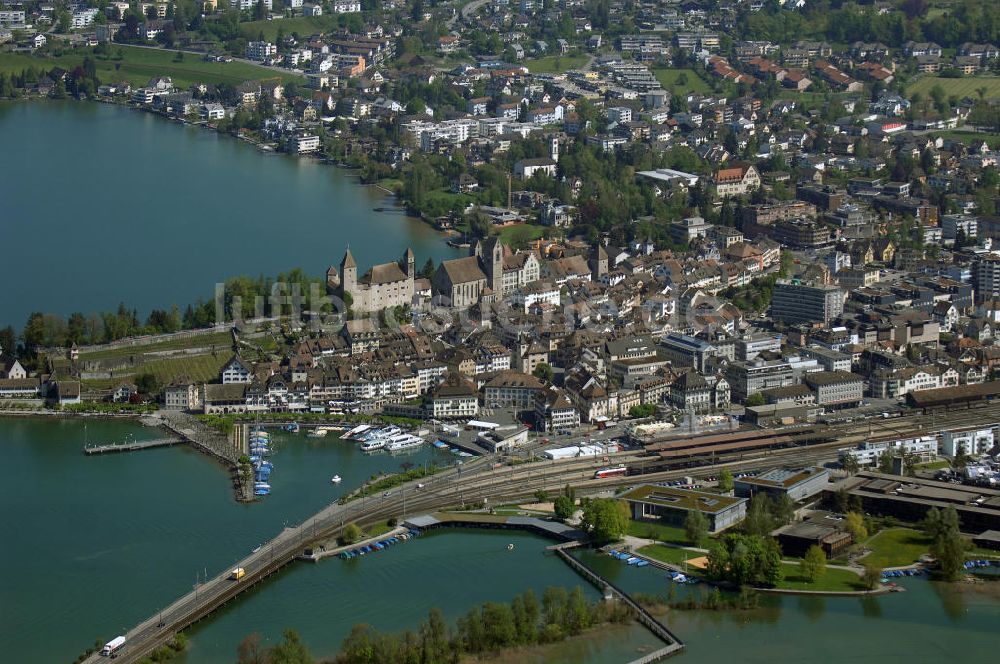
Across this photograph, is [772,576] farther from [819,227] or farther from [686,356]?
[819,227]

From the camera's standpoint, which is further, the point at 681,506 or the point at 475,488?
the point at 475,488

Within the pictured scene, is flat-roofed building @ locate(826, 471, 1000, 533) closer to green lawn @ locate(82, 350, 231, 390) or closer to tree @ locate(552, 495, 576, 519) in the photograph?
tree @ locate(552, 495, 576, 519)

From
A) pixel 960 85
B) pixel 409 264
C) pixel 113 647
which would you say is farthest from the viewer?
pixel 960 85

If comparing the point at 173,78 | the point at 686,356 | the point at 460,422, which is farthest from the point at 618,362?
the point at 173,78

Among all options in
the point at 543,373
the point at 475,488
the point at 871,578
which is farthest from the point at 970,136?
the point at 871,578

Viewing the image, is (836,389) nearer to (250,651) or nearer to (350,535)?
(350,535)

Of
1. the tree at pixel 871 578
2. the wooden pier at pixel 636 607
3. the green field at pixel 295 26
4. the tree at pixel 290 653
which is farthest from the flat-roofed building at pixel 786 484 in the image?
the green field at pixel 295 26

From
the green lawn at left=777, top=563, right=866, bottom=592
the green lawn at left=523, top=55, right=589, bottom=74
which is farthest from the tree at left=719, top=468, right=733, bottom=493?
the green lawn at left=523, top=55, right=589, bottom=74
